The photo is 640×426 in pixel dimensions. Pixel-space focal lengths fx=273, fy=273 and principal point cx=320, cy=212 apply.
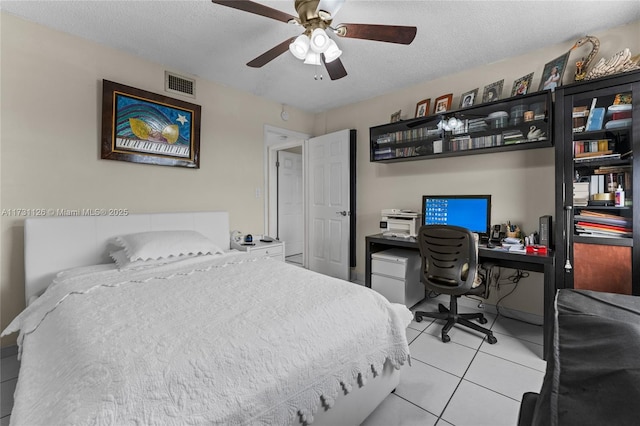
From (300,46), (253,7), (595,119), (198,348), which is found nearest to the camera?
(198,348)

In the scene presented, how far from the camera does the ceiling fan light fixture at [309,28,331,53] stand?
167 cm

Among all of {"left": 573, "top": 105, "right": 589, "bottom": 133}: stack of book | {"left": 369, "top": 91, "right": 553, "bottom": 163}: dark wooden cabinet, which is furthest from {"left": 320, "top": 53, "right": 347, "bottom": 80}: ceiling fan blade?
{"left": 573, "top": 105, "right": 589, "bottom": 133}: stack of book

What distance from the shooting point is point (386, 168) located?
144 inches

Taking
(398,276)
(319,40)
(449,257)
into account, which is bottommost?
(398,276)

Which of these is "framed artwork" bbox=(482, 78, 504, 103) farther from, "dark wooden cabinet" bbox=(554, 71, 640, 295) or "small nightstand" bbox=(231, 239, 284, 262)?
"small nightstand" bbox=(231, 239, 284, 262)

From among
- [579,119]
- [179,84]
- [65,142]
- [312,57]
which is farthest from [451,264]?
[65,142]

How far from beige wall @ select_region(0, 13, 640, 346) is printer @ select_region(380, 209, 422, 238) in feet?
1.14

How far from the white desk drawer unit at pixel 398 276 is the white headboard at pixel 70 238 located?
2.16 meters

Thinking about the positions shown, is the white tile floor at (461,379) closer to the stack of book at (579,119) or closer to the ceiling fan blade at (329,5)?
the stack of book at (579,119)

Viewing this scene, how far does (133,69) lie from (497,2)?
316cm

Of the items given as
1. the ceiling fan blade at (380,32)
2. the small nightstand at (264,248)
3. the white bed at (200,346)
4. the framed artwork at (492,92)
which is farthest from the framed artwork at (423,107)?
the white bed at (200,346)

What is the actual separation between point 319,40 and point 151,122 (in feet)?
6.46

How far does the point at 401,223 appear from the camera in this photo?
3.15 m

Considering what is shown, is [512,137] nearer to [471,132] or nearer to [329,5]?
[471,132]
